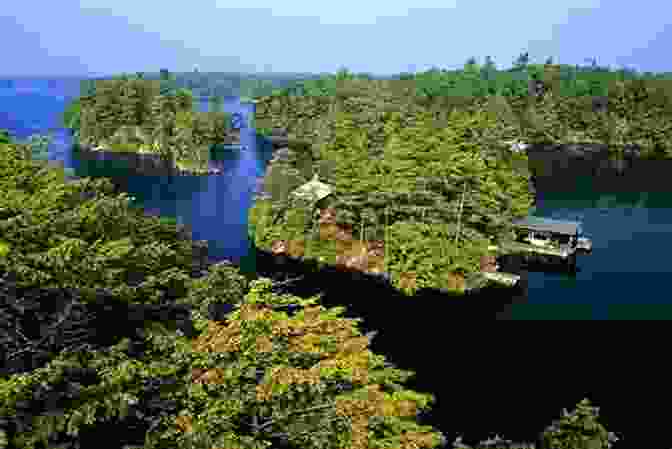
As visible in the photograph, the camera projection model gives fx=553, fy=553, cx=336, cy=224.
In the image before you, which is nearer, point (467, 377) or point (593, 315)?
point (467, 377)

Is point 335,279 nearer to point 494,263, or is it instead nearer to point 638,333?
point 494,263

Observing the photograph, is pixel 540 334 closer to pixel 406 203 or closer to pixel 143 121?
pixel 406 203

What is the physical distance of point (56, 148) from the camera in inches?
2702

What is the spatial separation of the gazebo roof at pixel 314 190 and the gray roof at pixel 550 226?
13.4m

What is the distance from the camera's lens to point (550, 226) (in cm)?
3794

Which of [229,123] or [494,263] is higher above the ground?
[229,123]

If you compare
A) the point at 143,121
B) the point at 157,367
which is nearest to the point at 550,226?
the point at 157,367

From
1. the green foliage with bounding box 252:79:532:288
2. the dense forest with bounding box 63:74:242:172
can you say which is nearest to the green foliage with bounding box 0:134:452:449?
the green foliage with bounding box 252:79:532:288

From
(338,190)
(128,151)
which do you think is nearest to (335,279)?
(338,190)

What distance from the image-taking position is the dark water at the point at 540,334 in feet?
68.9

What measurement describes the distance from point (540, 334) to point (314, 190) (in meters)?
17.0

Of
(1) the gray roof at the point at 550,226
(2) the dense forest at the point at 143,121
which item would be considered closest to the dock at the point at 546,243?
(1) the gray roof at the point at 550,226

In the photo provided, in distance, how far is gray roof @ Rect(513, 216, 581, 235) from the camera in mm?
37188

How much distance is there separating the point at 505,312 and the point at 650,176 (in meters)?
47.6
